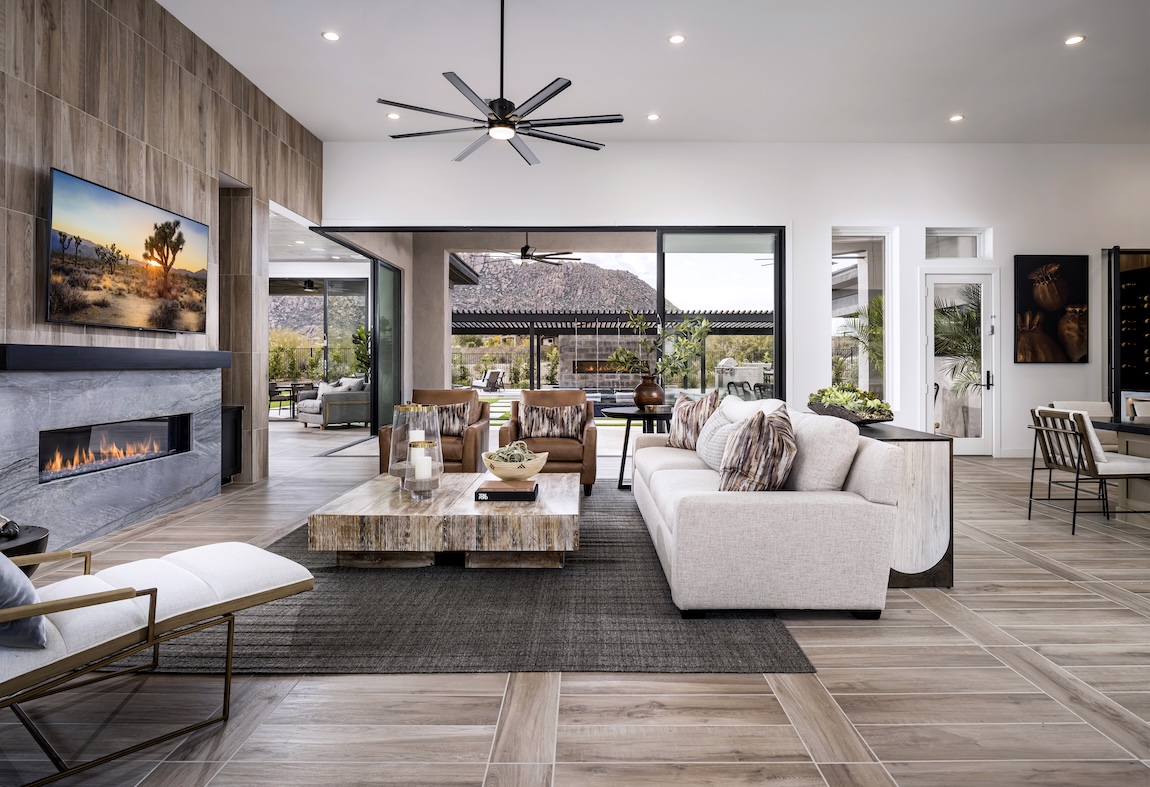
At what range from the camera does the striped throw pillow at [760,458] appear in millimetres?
2650

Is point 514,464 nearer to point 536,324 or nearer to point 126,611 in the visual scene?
point 126,611

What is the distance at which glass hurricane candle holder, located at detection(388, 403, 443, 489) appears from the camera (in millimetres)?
3309

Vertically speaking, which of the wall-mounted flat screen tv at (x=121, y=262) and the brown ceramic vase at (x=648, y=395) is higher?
the wall-mounted flat screen tv at (x=121, y=262)

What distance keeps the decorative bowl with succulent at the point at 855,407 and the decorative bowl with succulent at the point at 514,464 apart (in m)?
1.54

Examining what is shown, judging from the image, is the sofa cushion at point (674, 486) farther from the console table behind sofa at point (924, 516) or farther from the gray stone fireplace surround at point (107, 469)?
the gray stone fireplace surround at point (107, 469)

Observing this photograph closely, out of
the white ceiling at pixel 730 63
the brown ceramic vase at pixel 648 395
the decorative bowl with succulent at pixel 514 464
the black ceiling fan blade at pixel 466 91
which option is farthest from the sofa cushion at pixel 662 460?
the white ceiling at pixel 730 63

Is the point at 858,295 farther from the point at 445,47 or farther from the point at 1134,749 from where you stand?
the point at 1134,749

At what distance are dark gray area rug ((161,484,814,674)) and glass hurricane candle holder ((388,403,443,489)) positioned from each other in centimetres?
61

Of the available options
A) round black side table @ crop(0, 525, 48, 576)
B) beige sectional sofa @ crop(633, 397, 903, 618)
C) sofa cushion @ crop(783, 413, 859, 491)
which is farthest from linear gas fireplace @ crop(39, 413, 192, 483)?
sofa cushion @ crop(783, 413, 859, 491)

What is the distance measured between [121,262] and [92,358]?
26.2 inches

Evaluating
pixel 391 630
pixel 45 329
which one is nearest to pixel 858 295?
pixel 391 630

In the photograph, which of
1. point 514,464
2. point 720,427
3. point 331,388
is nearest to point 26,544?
point 514,464

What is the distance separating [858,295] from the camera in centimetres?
704

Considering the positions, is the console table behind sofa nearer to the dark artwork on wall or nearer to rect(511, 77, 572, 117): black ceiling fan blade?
rect(511, 77, 572, 117): black ceiling fan blade
